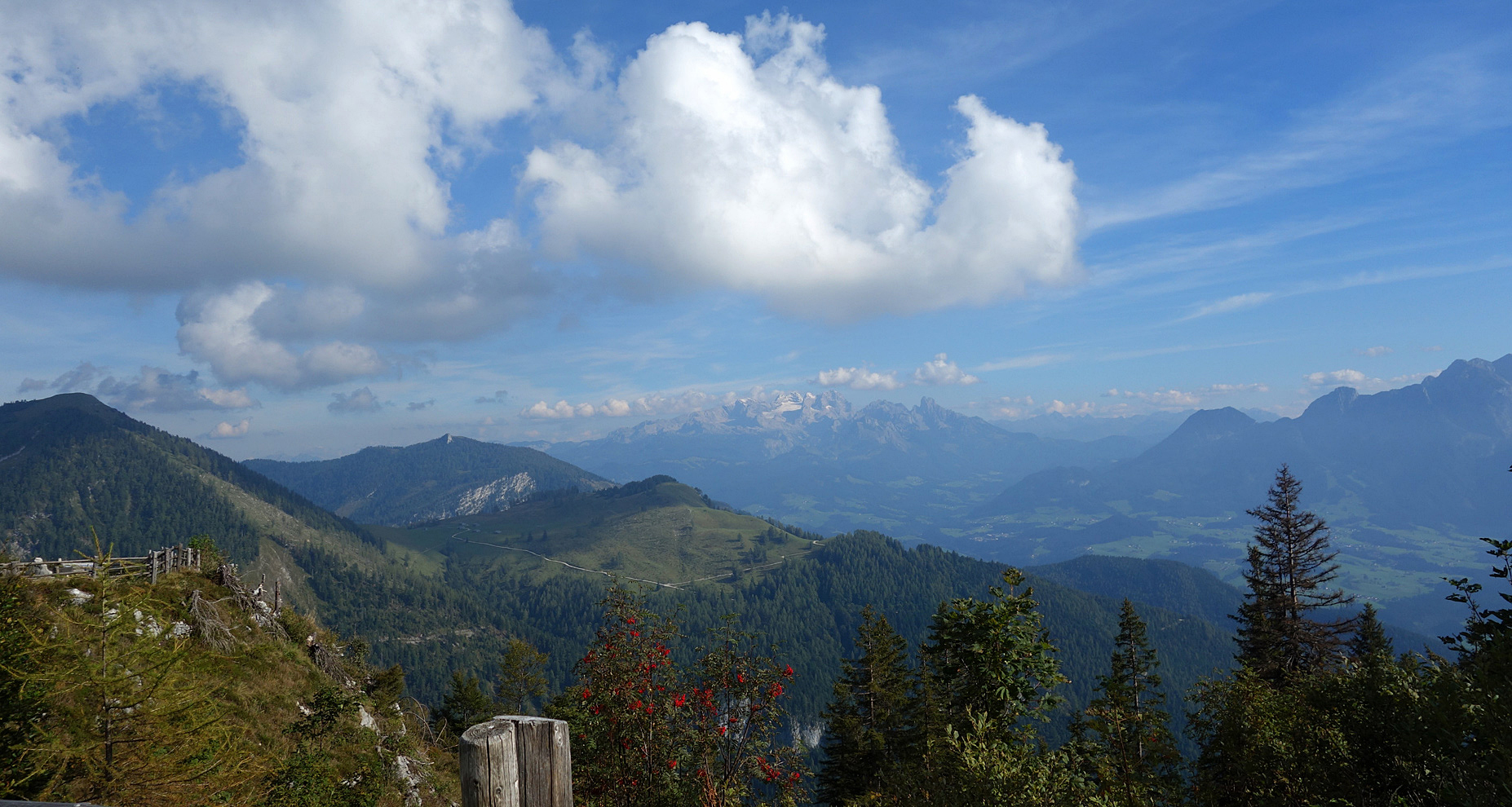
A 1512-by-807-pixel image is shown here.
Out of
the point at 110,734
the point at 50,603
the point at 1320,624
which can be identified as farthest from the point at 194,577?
the point at 1320,624

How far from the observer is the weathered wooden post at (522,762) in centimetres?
292

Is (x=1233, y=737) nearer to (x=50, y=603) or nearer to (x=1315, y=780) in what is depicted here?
(x=1315, y=780)

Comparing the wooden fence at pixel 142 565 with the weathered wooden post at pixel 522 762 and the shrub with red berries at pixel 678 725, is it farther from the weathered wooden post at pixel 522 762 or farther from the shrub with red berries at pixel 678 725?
the weathered wooden post at pixel 522 762

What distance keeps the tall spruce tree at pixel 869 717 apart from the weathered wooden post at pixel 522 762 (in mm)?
43860

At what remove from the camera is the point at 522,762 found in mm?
3041

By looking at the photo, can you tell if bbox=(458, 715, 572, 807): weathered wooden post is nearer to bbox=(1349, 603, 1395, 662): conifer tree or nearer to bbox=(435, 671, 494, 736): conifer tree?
bbox=(1349, 603, 1395, 662): conifer tree

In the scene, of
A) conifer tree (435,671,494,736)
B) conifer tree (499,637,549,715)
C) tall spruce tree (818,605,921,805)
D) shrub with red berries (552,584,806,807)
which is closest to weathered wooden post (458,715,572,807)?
shrub with red berries (552,584,806,807)

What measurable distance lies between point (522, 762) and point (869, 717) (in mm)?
49637

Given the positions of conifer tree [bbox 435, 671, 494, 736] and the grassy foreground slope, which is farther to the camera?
conifer tree [bbox 435, 671, 494, 736]

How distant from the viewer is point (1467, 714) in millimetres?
7348

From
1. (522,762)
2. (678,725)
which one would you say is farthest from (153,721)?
(522,762)

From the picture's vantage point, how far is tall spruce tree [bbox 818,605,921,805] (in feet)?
141

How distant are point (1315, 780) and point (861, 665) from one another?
41.6m

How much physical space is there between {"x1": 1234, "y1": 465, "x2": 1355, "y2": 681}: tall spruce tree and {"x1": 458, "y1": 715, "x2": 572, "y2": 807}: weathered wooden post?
40032mm
